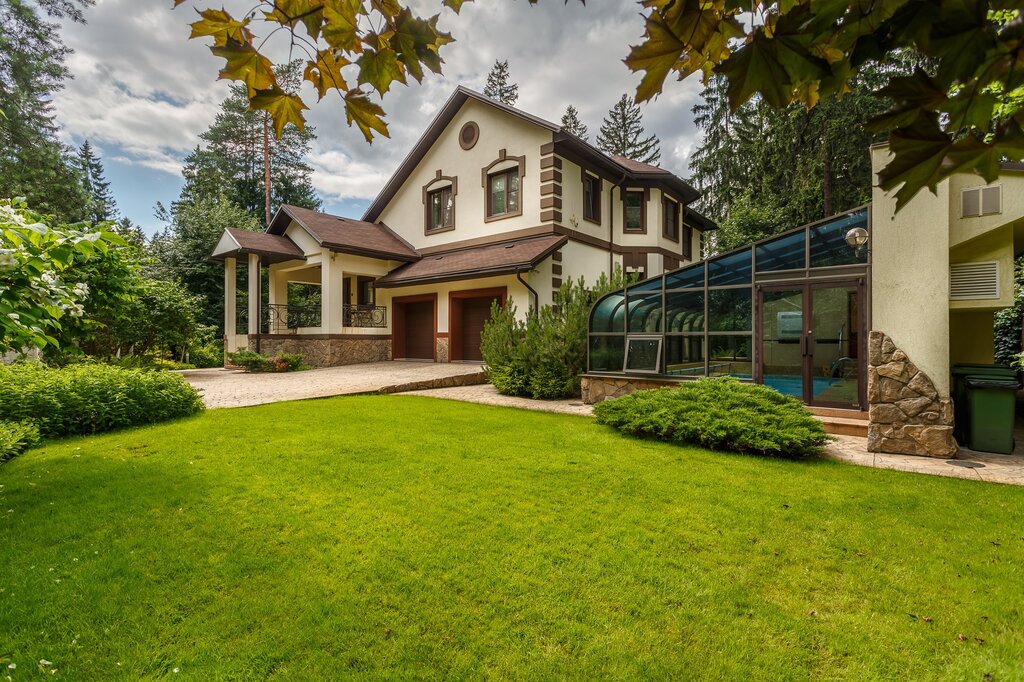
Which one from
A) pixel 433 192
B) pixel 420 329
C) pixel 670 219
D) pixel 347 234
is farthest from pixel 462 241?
pixel 670 219

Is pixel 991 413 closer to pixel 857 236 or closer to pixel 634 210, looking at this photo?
pixel 857 236

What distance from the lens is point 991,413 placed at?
19.8ft

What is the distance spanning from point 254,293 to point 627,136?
32634 millimetres

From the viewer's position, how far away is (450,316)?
1608cm

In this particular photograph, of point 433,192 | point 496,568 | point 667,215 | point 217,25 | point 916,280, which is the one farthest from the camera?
point 667,215

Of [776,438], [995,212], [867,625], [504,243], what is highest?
Result: [504,243]

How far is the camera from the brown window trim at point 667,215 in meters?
17.6

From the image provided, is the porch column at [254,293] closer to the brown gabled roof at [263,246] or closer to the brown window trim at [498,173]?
A: the brown gabled roof at [263,246]

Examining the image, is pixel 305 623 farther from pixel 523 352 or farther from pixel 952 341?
pixel 952 341

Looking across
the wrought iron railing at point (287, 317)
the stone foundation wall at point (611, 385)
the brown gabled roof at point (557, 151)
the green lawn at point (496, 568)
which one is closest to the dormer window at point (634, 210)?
the brown gabled roof at point (557, 151)

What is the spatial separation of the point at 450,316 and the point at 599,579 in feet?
45.2

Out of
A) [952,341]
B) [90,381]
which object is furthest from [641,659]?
[952,341]

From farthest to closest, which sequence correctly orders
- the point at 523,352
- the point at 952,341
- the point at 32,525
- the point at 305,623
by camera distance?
the point at 523,352 → the point at 952,341 → the point at 32,525 → the point at 305,623

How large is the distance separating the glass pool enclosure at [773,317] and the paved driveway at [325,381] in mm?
5417
